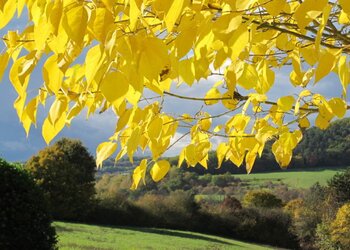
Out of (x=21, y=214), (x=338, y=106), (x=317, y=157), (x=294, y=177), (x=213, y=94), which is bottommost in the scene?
(x=294, y=177)

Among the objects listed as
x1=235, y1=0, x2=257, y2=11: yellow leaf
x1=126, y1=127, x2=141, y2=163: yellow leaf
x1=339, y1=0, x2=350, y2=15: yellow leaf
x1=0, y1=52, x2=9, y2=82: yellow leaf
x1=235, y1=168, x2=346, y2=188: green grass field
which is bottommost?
x1=235, y1=168, x2=346, y2=188: green grass field

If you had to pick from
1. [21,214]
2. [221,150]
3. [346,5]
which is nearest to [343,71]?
[346,5]

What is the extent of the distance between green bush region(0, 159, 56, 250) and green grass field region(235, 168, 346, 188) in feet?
138

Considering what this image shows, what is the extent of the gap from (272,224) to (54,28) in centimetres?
2823

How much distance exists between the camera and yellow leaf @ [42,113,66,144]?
78 cm

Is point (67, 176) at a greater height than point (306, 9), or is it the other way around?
point (67, 176)

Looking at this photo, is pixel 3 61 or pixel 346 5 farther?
pixel 3 61

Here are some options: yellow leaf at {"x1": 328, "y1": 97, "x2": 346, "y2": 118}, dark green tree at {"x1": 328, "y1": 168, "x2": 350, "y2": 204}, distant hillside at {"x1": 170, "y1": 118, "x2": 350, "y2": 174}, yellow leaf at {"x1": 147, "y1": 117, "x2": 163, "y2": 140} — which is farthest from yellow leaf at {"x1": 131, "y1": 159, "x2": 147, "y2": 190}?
distant hillside at {"x1": 170, "y1": 118, "x2": 350, "y2": 174}

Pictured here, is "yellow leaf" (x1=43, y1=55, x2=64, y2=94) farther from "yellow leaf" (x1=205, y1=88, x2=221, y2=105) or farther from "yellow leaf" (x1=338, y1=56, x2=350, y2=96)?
"yellow leaf" (x1=205, y1=88, x2=221, y2=105)

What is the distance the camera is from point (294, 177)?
48.8m

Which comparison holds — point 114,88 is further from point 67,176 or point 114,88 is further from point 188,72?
point 67,176

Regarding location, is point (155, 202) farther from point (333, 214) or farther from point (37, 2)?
point (37, 2)

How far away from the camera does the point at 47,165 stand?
22.4m

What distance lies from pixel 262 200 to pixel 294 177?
13473 millimetres
